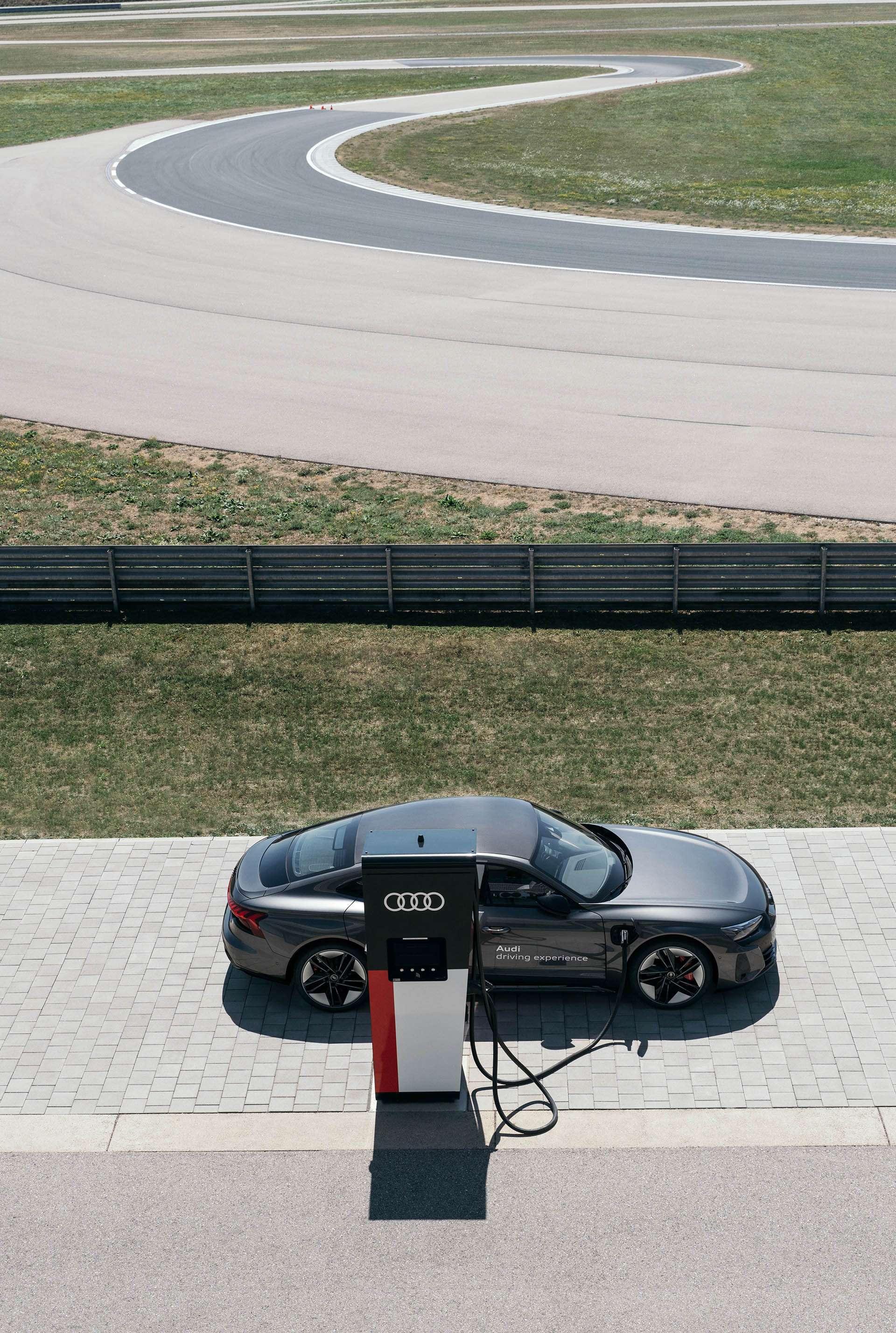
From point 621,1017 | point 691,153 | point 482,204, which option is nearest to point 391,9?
point 691,153

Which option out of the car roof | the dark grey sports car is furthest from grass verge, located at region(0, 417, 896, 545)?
the dark grey sports car

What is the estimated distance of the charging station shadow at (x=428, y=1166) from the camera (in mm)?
7828

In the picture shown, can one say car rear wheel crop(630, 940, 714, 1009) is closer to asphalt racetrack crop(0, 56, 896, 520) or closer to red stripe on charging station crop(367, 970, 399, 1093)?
red stripe on charging station crop(367, 970, 399, 1093)

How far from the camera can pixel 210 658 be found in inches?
607

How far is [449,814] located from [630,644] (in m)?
6.23

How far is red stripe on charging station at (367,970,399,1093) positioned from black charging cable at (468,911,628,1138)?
2.18 feet

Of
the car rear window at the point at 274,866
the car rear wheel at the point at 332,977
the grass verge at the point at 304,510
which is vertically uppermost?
the car rear window at the point at 274,866

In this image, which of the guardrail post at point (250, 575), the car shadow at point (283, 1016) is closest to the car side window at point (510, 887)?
the car shadow at point (283, 1016)

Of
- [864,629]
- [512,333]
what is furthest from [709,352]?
[864,629]

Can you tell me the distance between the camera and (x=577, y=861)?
31.7 feet

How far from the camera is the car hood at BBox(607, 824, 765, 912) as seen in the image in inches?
373

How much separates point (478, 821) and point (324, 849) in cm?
124

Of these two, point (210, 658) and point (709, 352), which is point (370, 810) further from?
point (709, 352)

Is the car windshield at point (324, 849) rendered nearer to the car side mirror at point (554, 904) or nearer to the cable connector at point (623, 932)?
the car side mirror at point (554, 904)
